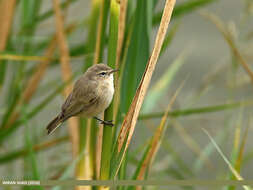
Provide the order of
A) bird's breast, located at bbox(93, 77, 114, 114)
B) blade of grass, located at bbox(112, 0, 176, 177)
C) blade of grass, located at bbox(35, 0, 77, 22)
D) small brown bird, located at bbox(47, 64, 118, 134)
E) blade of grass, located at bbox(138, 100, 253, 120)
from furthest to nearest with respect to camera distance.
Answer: blade of grass, located at bbox(35, 0, 77, 22) < blade of grass, located at bbox(138, 100, 253, 120) < small brown bird, located at bbox(47, 64, 118, 134) < bird's breast, located at bbox(93, 77, 114, 114) < blade of grass, located at bbox(112, 0, 176, 177)

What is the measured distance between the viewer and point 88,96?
5.74ft

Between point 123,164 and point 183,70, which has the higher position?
point 183,70

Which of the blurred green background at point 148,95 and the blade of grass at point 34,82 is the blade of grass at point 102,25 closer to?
the blurred green background at point 148,95

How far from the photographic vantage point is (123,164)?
4.69ft

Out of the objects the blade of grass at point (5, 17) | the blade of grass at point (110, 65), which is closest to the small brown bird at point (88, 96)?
the blade of grass at point (110, 65)

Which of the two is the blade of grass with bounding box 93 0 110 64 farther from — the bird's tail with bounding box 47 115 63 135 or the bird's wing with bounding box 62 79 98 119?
the bird's tail with bounding box 47 115 63 135

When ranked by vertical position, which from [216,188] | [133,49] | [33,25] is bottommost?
[216,188]

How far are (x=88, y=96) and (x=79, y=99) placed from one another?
4cm

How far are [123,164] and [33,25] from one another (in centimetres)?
108

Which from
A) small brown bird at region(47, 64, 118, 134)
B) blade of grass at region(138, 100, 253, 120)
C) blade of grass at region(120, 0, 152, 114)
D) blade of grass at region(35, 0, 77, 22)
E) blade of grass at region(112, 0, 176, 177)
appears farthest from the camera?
blade of grass at region(35, 0, 77, 22)

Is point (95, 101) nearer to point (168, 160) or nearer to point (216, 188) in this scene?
point (216, 188)

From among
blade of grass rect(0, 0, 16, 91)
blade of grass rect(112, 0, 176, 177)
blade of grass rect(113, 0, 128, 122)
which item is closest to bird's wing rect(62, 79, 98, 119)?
blade of grass rect(113, 0, 128, 122)

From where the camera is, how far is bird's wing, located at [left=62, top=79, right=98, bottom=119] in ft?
Result: 5.57

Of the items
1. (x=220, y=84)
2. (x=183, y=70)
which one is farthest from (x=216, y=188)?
(x=183, y=70)
